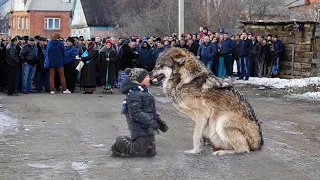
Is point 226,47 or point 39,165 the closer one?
point 39,165

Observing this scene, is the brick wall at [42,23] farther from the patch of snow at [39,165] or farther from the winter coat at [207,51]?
the patch of snow at [39,165]

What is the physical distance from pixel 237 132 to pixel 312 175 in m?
1.35

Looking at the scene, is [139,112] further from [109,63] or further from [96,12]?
[96,12]

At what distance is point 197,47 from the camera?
22219 millimetres

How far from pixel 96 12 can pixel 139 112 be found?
50035 mm

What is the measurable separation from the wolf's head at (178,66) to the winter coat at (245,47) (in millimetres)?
12924

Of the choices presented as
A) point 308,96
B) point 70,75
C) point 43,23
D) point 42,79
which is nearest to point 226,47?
point 308,96

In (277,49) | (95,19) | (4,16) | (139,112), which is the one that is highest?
(4,16)

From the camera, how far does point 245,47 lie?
21.3 m

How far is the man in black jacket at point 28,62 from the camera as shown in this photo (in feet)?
56.2

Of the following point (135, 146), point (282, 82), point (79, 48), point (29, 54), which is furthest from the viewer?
point (282, 82)

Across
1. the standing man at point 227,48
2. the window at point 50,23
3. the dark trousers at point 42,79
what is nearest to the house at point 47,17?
the window at point 50,23

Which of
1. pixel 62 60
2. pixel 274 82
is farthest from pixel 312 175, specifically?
pixel 274 82

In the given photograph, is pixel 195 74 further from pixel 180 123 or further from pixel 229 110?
pixel 180 123
